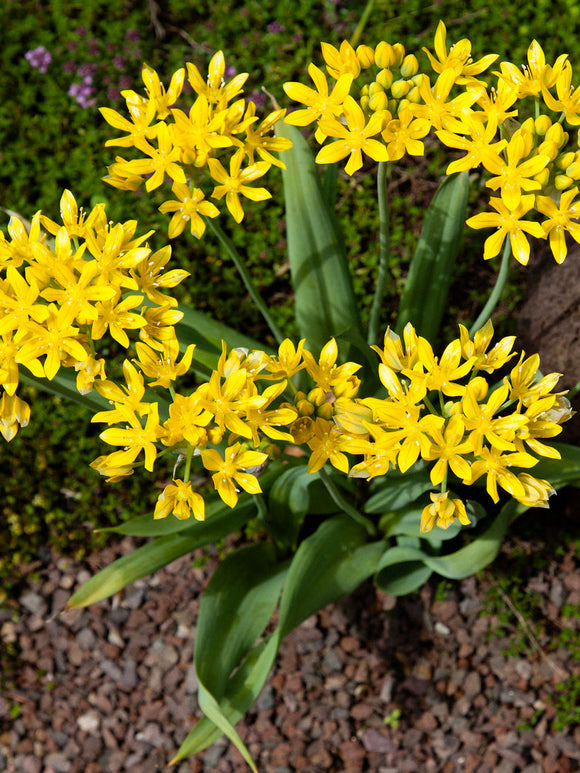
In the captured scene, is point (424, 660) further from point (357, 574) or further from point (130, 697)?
point (130, 697)

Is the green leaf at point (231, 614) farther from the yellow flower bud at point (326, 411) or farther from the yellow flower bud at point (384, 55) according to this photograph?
the yellow flower bud at point (384, 55)

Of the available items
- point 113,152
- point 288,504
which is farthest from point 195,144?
point 113,152

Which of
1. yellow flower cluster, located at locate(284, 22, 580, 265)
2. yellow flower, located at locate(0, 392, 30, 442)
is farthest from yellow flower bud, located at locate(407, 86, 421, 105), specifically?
yellow flower, located at locate(0, 392, 30, 442)

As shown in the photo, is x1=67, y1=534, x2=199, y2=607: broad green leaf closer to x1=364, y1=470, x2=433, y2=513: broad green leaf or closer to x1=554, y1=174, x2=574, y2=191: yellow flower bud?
x1=364, y1=470, x2=433, y2=513: broad green leaf

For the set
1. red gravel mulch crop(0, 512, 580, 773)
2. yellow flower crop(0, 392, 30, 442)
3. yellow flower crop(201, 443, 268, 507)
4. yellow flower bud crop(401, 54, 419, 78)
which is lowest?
red gravel mulch crop(0, 512, 580, 773)

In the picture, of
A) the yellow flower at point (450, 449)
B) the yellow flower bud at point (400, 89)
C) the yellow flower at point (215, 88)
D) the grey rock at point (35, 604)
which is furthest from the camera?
the grey rock at point (35, 604)

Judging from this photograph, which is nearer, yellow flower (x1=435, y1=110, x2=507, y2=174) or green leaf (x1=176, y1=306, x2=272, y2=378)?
yellow flower (x1=435, y1=110, x2=507, y2=174)

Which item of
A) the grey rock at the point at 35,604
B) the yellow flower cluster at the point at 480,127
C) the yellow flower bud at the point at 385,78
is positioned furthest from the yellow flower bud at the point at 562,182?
the grey rock at the point at 35,604
